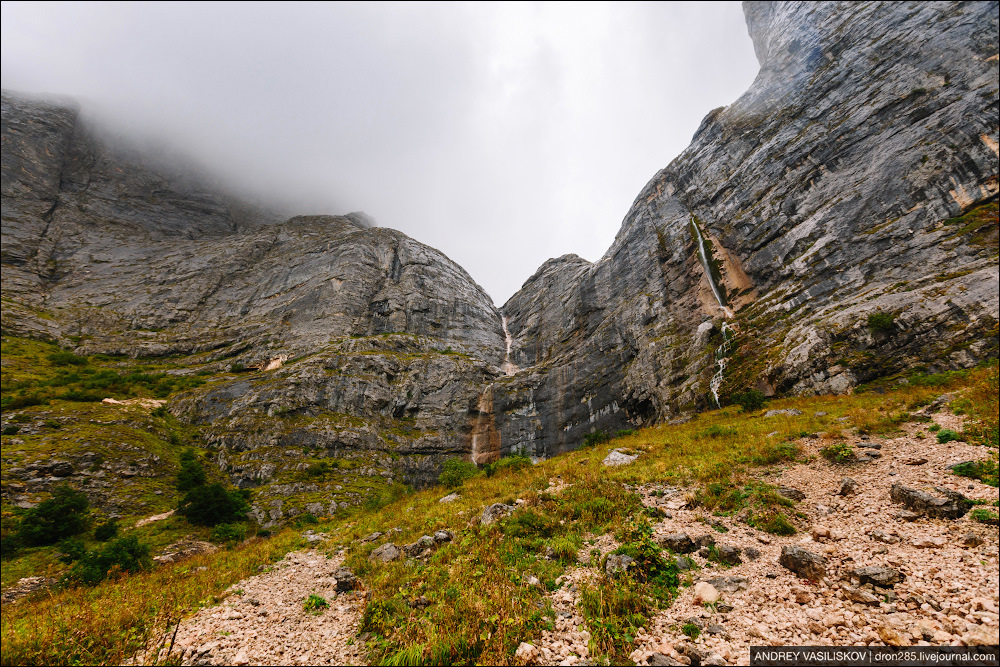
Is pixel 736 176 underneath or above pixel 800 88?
underneath

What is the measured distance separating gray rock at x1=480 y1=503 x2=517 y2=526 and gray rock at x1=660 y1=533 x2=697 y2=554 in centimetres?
575

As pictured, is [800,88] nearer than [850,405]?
No

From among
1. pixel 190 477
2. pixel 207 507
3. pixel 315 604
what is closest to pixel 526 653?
pixel 315 604

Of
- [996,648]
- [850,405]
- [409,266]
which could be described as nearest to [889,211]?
[850,405]

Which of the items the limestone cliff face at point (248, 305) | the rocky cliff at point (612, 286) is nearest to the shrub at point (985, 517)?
the rocky cliff at point (612, 286)

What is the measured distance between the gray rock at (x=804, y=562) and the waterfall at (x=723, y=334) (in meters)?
26.3

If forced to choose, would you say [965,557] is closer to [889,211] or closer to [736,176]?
[889,211]

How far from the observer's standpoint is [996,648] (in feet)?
13.3

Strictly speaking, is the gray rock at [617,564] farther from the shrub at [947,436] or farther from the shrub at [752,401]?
the shrub at [752,401]

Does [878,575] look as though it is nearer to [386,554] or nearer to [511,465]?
[386,554]

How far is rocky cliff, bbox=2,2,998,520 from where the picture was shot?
25625mm

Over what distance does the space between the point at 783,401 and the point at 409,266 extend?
69337 mm

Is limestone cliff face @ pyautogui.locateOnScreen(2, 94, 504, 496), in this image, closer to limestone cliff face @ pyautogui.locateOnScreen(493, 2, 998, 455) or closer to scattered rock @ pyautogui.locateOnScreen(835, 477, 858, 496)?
limestone cliff face @ pyautogui.locateOnScreen(493, 2, 998, 455)

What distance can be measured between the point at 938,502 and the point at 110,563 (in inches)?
1042
